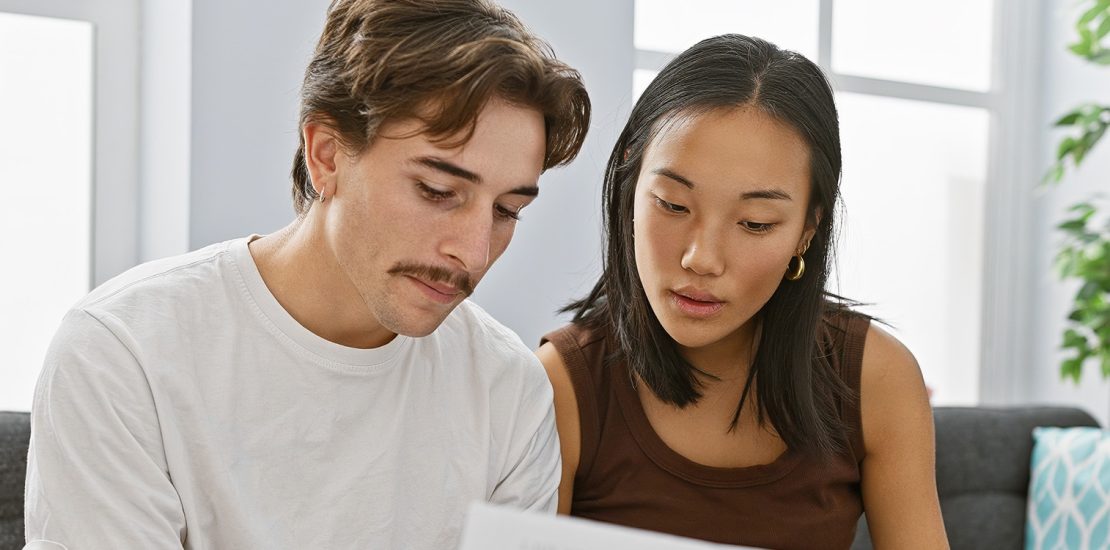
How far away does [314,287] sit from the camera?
1282 millimetres

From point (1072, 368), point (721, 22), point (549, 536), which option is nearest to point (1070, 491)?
point (1072, 368)

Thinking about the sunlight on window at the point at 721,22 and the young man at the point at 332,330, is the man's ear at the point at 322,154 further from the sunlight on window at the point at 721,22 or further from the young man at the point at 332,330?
the sunlight on window at the point at 721,22

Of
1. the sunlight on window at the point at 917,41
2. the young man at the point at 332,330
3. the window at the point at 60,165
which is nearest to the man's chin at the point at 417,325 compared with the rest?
the young man at the point at 332,330

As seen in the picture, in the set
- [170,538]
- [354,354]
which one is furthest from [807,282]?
[170,538]

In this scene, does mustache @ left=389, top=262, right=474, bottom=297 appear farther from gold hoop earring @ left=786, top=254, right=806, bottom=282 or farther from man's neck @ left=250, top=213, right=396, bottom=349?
gold hoop earring @ left=786, top=254, right=806, bottom=282

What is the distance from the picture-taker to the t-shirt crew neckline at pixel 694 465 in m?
1.56

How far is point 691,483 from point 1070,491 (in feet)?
3.89

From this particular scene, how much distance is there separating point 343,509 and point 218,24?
1.13 meters

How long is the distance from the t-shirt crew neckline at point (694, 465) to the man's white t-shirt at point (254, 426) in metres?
0.17

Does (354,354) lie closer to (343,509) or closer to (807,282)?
(343,509)

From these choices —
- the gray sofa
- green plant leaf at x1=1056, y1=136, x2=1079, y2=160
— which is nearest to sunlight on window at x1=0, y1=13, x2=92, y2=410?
the gray sofa

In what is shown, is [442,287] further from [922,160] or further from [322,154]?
[922,160]

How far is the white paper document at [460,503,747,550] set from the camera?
68 cm

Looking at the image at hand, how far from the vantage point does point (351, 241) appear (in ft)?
4.03
